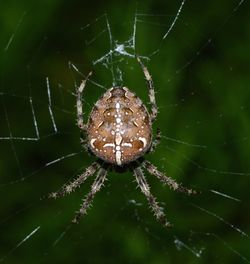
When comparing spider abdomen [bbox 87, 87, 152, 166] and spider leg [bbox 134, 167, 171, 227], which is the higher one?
spider abdomen [bbox 87, 87, 152, 166]

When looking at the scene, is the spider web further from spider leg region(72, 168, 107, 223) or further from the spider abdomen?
the spider abdomen

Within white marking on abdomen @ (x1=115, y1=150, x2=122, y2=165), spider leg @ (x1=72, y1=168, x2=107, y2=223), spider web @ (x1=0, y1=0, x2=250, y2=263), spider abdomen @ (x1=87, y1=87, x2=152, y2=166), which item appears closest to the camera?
spider abdomen @ (x1=87, y1=87, x2=152, y2=166)

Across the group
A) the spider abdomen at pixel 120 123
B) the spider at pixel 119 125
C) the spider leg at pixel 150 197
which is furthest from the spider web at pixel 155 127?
the spider abdomen at pixel 120 123

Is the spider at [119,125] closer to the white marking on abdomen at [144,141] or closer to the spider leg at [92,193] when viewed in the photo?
the white marking on abdomen at [144,141]

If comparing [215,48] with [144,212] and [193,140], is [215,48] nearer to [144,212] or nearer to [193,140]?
[193,140]

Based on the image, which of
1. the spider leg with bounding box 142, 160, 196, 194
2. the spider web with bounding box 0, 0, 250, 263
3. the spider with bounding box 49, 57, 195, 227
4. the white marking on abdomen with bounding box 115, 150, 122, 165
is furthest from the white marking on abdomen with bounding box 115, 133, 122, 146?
the spider web with bounding box 0, 0, 250, 263

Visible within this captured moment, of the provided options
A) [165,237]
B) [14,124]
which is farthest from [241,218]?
[14,124]

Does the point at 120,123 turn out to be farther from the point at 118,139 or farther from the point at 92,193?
the point at 92,193

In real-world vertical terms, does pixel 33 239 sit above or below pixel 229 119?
below
